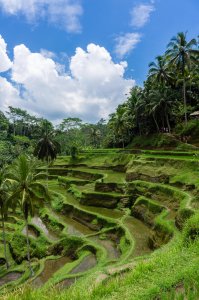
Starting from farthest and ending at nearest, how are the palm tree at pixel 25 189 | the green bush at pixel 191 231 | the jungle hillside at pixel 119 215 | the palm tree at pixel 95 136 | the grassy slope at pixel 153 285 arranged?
the palm tree at pixel 95 136, the palm tree at pixel 25 189, the green bush at pixel 191 231, the jungle hillside at pixel 119 215, the grassy slope at pixel 153 285

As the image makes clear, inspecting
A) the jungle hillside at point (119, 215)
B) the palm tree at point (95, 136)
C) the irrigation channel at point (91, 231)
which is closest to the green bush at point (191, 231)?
the jungle hillside at point (119, 215)

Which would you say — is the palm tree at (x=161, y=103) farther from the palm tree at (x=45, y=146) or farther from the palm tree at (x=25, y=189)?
the palm tree at (x=25, y=189)

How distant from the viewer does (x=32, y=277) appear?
2184 centimetres

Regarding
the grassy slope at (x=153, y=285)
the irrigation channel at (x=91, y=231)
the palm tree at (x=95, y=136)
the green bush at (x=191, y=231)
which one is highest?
the palm tree at (x=95, y=136)

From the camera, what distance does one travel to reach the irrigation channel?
71.2 feet

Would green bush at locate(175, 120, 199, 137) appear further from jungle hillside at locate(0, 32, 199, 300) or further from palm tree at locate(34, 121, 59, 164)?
palm tree at locate(34, 121, 59, 164)

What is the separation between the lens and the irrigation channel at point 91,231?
21.7m

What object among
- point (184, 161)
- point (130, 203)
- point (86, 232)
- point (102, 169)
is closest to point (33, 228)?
point (86, 232)

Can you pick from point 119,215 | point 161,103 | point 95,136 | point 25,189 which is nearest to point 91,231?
point 119,215

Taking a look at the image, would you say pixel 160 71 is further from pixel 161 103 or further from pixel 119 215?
pixel 119 215

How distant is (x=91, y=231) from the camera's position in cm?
3056

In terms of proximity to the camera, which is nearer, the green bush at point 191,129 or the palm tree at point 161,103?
the green bush at point 191,129

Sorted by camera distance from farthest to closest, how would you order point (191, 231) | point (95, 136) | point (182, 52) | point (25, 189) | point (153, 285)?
point (95, 136) → point (182, 52) → point (25, 189) → point (191, 231) → point (153, 285)

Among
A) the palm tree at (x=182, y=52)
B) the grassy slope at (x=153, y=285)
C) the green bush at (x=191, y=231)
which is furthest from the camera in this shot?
the palm tree at (x=182, y=52)
